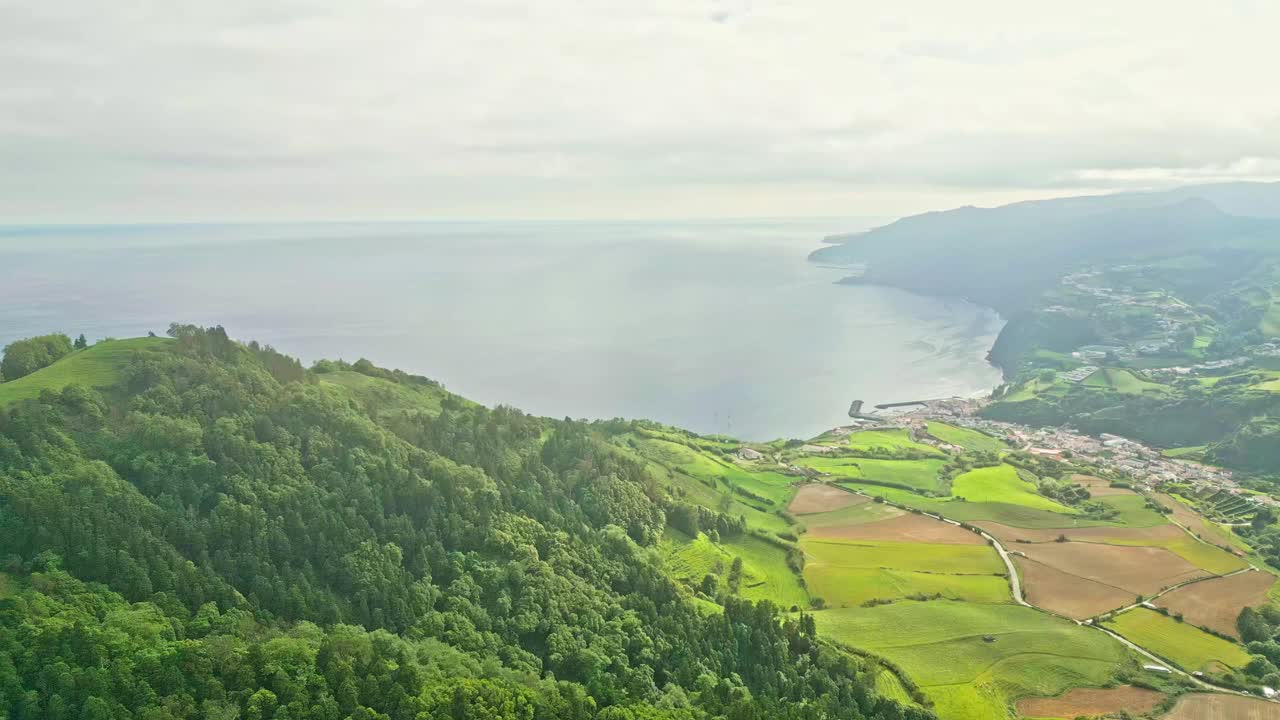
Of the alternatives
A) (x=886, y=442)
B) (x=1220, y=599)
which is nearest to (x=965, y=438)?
(x=886, y=442)

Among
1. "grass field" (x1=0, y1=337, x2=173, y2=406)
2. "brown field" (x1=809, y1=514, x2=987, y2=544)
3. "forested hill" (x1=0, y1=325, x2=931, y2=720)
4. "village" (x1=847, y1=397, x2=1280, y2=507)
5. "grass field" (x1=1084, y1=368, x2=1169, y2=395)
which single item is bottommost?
"village" (x1=847, y1=397, x2=1280, y2=507)

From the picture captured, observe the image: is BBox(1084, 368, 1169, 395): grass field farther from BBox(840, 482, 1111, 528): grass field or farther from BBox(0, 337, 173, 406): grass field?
BBox(0, 337, 173, 406): grass field

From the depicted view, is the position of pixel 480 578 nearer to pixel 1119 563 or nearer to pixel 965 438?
pixel 1119 563

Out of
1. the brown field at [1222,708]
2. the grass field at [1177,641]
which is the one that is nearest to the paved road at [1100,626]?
the grass field at [1177,641]

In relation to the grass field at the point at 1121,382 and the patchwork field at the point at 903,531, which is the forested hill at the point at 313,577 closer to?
the patchwork field at the point at 903,531

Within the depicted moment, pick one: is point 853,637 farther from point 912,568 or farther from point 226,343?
point 226,343

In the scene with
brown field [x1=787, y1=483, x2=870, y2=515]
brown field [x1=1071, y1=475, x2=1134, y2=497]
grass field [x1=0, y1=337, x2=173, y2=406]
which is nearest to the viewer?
grass field [x1=0, y1=337, x2=173, y2=406]

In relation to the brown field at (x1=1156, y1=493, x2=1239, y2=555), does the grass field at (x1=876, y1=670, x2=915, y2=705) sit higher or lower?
higher

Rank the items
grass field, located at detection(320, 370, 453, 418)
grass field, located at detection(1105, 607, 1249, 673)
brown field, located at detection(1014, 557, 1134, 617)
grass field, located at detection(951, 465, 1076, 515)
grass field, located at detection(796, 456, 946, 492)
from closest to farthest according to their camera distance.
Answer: grass field, located at detection(1105, 607, 1249, 673)
brown field, located at detection(1014, 557, 1134, 617)
grass field, located at detection(320, 370, 453, 418)
grass field, located at detection(951, 465, 1076, 515)
grass field, located at detection(796, 456, 946, 492)

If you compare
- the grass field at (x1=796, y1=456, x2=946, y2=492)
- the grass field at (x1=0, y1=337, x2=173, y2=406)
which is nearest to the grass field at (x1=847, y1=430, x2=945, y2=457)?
the grass field at (x1=796, y1=456, x2=946, y2=492)
